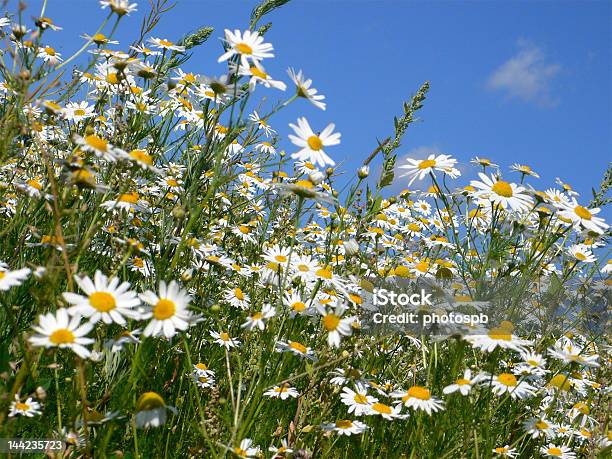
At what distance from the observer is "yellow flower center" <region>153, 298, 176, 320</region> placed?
1.47 meters

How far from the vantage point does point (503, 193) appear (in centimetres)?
265

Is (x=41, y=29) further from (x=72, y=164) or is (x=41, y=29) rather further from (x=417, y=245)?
(x=417, y=245)

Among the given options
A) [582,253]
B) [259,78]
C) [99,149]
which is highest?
[582,253]

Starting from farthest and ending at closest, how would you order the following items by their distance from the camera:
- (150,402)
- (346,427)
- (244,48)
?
1. (346,427)
2. (244,48)
3. (150,402)

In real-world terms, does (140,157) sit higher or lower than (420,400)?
higher

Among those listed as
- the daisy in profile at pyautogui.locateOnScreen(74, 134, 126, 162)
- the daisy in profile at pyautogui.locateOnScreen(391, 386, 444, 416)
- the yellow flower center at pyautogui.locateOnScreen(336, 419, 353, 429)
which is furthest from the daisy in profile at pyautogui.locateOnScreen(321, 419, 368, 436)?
the daisy in profile at pyautogui.locateOnScreen(74, 134, 126, 162)

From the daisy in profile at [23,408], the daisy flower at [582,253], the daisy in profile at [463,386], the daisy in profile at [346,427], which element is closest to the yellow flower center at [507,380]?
the daisy in profile at [463,386]

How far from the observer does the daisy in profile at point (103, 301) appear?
1.42m

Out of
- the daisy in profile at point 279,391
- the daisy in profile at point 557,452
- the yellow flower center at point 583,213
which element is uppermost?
the yellow flower center at point 583,213

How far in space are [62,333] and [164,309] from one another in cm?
24

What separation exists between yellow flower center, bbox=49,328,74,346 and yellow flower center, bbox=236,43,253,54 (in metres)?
1.13

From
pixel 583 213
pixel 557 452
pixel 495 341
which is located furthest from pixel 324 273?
pixel 557 452

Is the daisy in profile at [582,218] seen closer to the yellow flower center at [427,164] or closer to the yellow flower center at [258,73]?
the yellow flower center at [427,164]

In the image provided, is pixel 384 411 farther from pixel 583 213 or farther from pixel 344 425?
pixel 583 213
